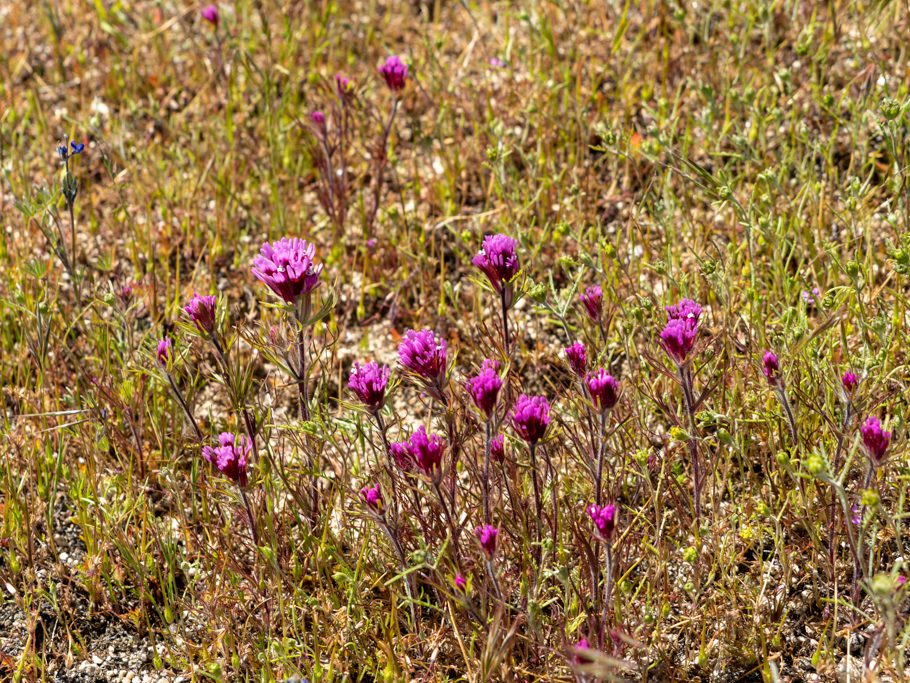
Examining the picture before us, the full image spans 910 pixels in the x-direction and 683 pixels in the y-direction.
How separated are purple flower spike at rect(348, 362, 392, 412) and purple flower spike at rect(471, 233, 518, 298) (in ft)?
1.13

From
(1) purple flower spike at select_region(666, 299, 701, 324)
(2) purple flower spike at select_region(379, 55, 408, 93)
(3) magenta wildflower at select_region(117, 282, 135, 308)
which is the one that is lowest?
(3) magenta wildflower at select_region(117, 282, 135, 308)

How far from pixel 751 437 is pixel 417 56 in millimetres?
2471

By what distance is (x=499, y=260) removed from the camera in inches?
90.3

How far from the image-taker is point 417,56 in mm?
4477

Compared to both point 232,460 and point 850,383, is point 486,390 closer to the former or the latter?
point 232,460

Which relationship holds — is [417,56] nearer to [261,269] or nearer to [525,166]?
[525,166]

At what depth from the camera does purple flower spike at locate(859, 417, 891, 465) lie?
212 cm

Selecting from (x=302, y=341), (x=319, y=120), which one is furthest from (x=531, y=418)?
(x=319, y=120)

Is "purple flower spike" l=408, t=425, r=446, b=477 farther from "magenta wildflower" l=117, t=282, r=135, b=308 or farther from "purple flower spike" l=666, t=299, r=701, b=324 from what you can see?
"magenta wildflower" l=117, t=282, r=135, b=308

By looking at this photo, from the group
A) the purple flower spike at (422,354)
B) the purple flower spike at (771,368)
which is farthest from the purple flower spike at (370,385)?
the purple flower spike at (771,368)

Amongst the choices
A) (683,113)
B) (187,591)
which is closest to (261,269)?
(187,591)

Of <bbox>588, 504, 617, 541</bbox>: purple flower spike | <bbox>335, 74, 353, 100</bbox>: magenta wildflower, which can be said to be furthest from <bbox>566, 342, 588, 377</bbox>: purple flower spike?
<bbox>335, 74, 353, 100</bbox>: magenta wildflower

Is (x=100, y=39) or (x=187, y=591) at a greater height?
(x=100, y=39)

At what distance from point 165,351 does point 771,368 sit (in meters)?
1.56
